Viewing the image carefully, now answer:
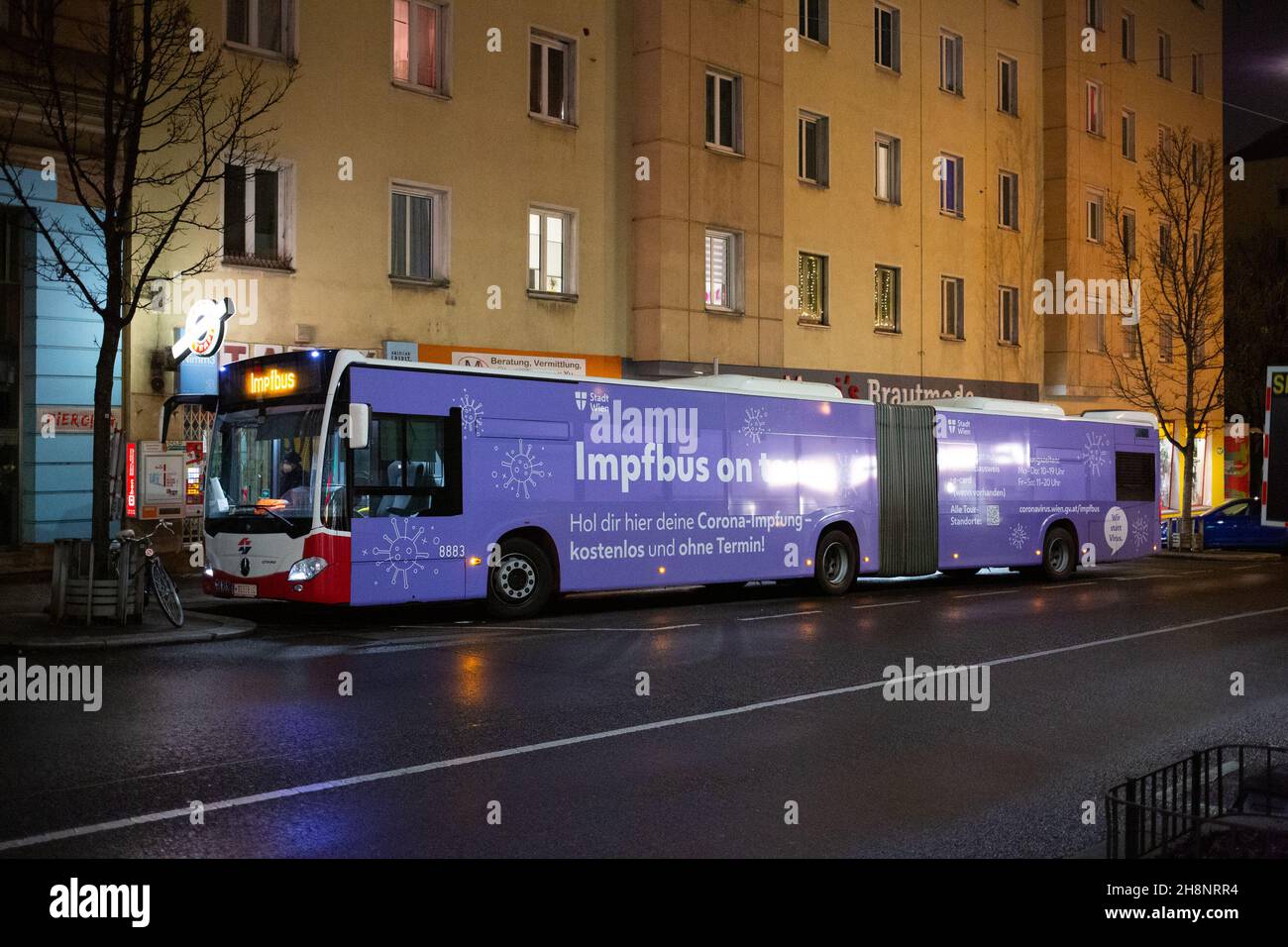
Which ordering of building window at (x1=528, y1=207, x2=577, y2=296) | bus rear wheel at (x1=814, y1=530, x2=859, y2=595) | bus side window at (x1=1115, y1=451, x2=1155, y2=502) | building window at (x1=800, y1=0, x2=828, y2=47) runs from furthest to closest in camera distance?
building window at (x1=800, y1=0, x2=828, y2=47), bus side window at (x1=1115, y1=451, x2=1155, y2=502), building window at (x1=528, y1=207, x2=577, y2=296), bus rear wheel at (x1=814, y1=530, x2=859, y2=595)

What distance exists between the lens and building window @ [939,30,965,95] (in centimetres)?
3412

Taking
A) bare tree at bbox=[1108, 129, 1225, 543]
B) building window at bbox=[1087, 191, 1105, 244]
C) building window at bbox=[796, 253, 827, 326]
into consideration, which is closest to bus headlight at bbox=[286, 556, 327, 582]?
building window at bbox=[796, 253, 827, 326]

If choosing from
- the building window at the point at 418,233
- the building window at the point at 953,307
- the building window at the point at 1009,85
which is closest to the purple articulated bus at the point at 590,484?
the building window at the point at 418,233

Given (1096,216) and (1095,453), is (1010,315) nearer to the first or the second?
(1096,216)

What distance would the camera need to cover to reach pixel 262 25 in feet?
69.5

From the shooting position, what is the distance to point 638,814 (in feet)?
22.6

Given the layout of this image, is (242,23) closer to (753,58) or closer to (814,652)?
(753,58)

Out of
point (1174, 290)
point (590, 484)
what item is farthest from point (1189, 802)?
point (1174, 290)

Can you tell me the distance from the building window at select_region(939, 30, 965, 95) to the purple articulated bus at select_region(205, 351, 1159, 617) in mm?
13242

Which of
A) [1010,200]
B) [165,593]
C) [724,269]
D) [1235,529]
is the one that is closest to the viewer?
[165,593]

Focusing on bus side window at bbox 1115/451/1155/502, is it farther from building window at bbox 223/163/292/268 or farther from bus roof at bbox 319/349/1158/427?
building window at bbox 223/163/292/268

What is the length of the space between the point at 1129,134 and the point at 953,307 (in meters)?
10.7
